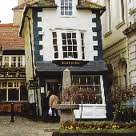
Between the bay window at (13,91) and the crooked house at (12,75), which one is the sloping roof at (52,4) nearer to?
the crooked house at (12,75)

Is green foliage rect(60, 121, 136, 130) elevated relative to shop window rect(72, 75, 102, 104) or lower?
lower

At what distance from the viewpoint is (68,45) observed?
2998 cm

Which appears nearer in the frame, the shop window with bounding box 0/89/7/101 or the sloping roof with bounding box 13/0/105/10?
the sloping roof with bounding box 13/0/105/10

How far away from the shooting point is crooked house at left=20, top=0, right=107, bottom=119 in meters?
29.0

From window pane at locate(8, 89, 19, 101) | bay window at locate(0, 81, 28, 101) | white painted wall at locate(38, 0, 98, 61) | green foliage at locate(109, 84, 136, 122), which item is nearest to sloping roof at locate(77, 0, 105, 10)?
white painted wall at locate(38, 0, 98, 61)

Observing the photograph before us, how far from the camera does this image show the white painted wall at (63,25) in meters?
29.5

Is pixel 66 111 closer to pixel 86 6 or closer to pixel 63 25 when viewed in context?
pixel 63 25

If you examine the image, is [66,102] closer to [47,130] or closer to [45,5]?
[47,130]

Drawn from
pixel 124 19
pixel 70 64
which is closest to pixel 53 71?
pixel 70 64

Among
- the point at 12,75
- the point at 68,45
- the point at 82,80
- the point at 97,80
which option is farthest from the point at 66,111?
the point at 12,75

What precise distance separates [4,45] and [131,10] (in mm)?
17265

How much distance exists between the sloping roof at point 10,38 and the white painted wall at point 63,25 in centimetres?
1201

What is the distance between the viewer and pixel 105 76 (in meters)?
30.0

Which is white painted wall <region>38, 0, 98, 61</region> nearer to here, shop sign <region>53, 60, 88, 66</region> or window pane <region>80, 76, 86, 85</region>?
shop sign <region>53, 60, 88, 66</region>
